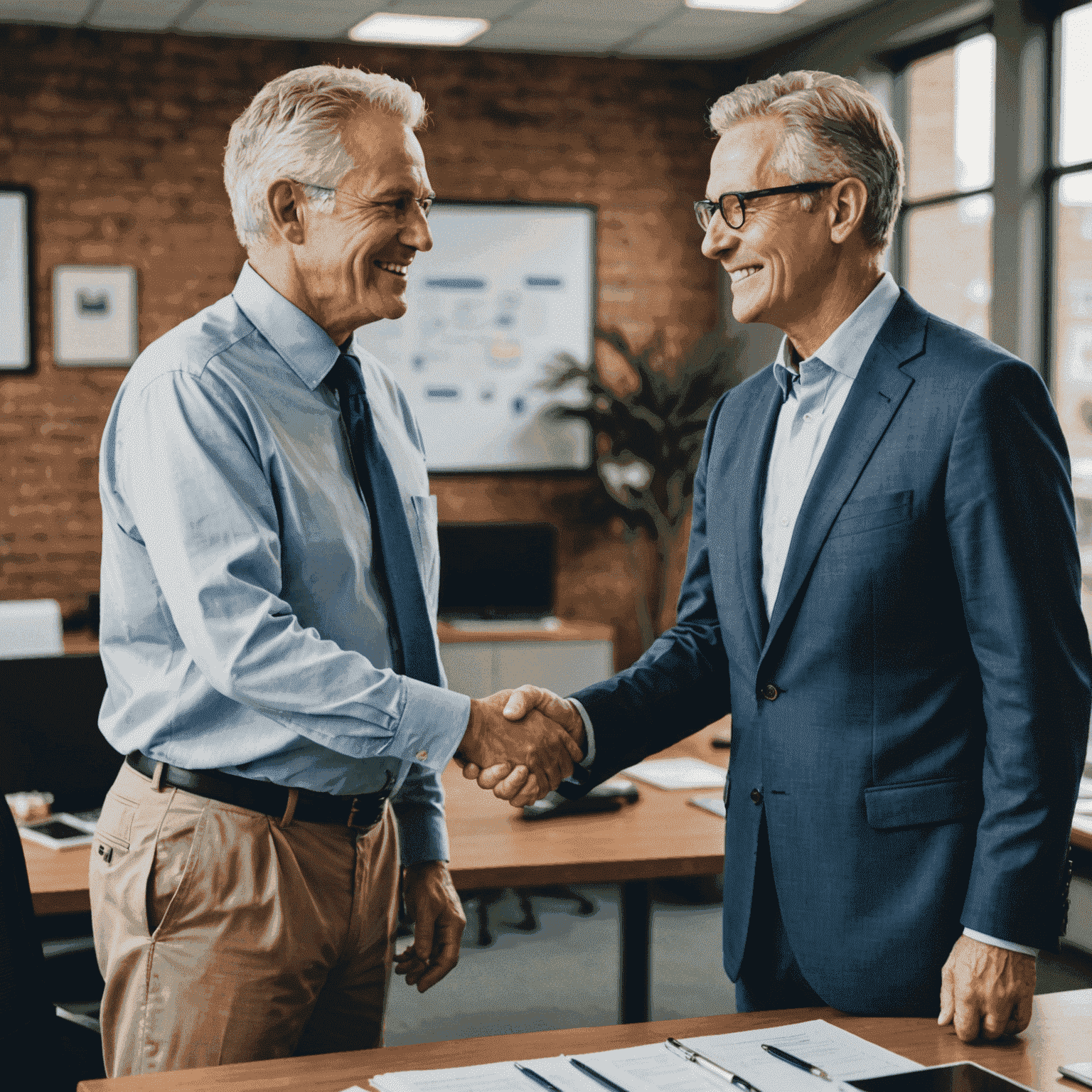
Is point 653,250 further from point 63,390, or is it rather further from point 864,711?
point 864,711

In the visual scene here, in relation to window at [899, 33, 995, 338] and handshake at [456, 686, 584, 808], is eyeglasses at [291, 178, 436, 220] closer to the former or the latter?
handshake at [456, 686, 584, 808]

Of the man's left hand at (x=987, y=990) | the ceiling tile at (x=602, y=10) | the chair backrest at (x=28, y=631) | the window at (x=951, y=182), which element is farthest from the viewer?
the ceiling tile at (x=602, y=10)

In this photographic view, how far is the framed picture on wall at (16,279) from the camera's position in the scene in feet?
19.1

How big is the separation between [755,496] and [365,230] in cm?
64

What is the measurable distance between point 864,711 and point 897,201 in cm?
68

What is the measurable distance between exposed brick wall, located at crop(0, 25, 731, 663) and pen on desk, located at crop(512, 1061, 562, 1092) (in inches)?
200

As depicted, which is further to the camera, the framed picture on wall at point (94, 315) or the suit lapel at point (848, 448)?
the framed picture on wall at point (94, 315)

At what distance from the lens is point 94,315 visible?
5.95m

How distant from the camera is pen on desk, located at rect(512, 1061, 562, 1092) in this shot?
49.5 inches

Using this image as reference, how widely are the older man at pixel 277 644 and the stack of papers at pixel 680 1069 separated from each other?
382mm

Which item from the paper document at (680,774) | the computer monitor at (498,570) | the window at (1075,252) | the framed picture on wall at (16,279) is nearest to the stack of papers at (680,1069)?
the paper document at (680,774)

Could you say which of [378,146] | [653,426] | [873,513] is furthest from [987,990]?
[653,426]

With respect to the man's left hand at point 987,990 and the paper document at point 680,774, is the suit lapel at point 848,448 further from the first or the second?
the paper document at point 680,774

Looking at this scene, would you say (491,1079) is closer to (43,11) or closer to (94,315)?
(94,315)
